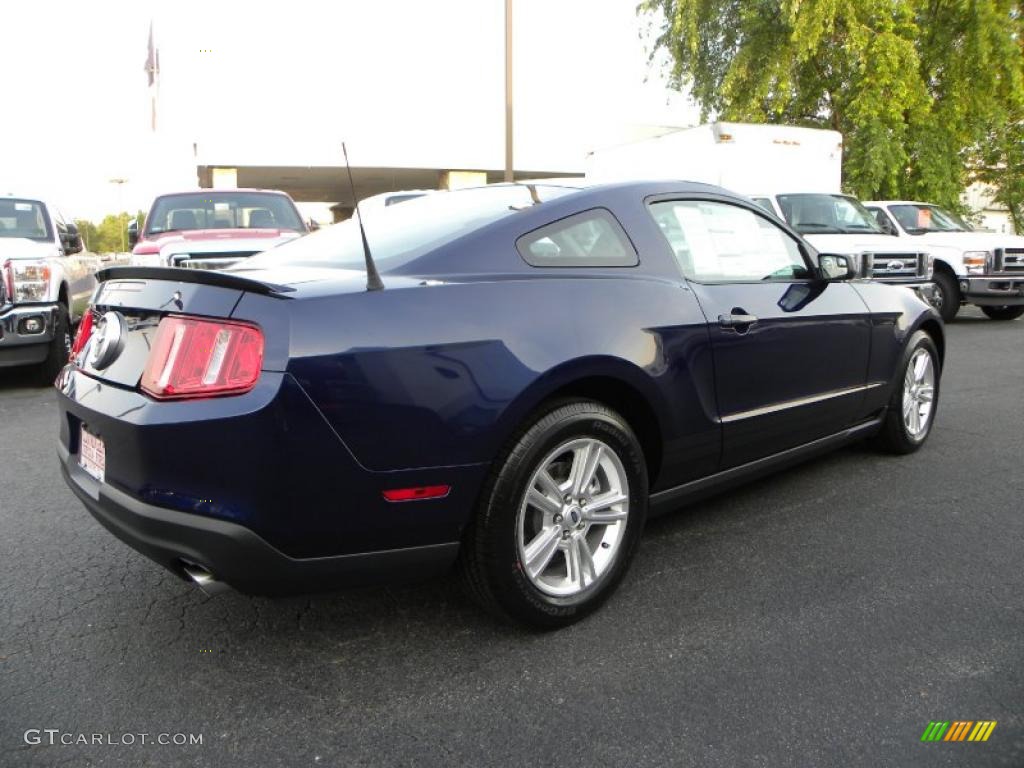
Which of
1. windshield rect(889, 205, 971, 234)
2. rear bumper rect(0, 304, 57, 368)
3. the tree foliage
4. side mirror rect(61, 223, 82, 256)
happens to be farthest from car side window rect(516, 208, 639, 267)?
the tree foliage

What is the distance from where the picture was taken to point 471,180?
2617 centimetres

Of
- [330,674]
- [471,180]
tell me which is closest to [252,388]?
[330,674]

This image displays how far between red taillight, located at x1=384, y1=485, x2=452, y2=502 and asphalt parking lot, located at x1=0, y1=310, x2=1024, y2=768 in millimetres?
557

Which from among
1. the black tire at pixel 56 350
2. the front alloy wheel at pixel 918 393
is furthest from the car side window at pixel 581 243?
the black tire at pixel 56 350

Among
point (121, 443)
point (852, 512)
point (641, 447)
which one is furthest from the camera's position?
point (852, 512)

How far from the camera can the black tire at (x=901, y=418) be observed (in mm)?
4492

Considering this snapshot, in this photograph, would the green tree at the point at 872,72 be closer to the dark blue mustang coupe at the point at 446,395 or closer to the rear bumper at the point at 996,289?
the rear bumper at the point at 996,289

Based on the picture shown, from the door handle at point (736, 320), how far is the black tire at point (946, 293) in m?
9.85

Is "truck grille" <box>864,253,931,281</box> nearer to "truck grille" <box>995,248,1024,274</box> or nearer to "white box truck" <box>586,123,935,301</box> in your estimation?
"white box truck" <box>586,123,935,301</box>

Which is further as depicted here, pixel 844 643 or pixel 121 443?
pixel 844 643

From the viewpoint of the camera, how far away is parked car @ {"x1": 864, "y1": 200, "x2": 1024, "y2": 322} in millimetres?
11430

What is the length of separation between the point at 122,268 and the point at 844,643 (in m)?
2.69

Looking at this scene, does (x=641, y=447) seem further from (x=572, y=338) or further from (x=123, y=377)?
(x=123, y=377)

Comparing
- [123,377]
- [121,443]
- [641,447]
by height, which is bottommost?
Result: [641,447]
